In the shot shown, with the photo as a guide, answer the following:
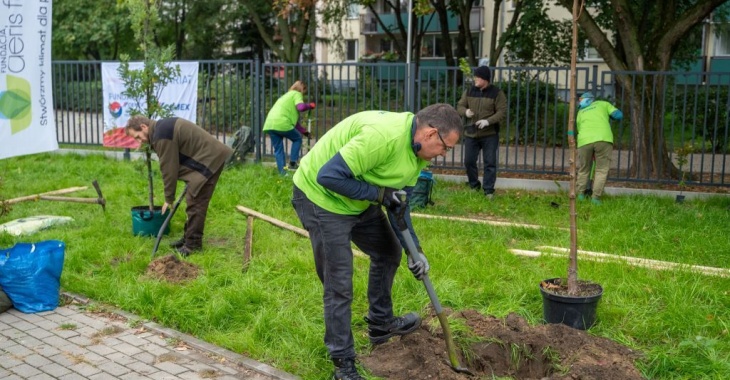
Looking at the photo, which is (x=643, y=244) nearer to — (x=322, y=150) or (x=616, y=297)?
(x=616, y=297)

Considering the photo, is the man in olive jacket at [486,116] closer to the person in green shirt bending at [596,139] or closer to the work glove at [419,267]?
the person in green shirt bending at [596,139]

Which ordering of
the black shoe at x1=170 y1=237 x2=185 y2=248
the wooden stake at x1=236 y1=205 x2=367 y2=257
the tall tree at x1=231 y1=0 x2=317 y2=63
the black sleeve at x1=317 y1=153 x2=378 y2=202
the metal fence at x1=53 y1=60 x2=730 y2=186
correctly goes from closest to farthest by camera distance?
the black sleeve at x1=317 y1=153 x2=378 y2=202
the black shoe at x1=170 y1=237 x2=185 y2=248
the wooden stake at x1=236 y1=205 x2=367 y2=257
the metal fence at x1=53 y1=60 x2=730 y2=186
the tall tree at x1=231 y1=0 x2=317 y2=63

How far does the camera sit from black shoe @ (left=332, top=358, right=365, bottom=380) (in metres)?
4.51

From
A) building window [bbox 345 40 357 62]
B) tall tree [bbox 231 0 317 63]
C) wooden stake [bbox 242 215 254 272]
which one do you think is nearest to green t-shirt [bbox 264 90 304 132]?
wooden stake [bbox 242 215 254 272]

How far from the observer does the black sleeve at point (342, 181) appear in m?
4.15

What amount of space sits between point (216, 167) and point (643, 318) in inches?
174

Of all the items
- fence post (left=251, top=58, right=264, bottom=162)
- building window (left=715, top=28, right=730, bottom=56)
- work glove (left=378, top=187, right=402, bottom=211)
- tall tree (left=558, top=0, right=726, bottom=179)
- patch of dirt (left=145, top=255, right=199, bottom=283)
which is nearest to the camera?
work glove (left=378, top=187, right=402, bottom=211)

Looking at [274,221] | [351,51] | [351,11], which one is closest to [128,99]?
[274,221]

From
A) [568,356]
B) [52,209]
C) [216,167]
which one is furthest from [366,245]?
[52,209]

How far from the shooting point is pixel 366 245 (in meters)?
4.89

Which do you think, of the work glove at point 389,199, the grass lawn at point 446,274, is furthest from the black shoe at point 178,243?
the work glove at point 389,199

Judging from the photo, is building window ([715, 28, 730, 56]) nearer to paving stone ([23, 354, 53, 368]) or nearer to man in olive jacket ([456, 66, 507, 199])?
man in olive jacket ([456, 66, 507, 199])

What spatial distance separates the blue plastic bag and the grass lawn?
372 mm

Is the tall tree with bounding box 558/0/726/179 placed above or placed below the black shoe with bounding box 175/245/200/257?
above
